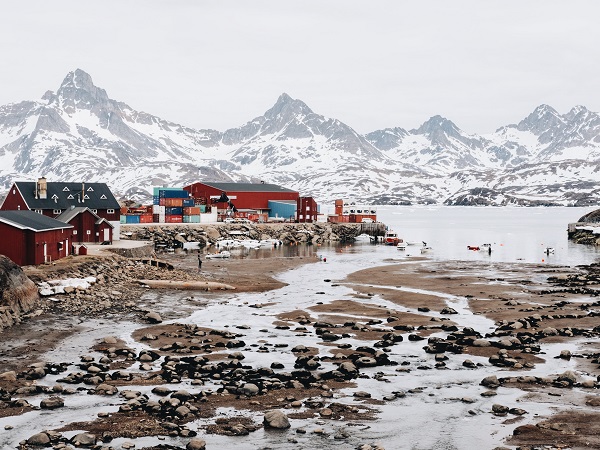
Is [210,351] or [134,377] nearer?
[134,377]

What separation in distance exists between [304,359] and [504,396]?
1004 centimetres

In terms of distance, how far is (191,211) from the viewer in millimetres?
138250

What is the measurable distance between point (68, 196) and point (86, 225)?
1233 cm

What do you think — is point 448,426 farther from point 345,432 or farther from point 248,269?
point 248,269

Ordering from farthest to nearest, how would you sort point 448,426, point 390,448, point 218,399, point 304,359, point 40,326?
1. point 40,326
2. point 304,359
3. point 218,399
4. point 448,426
5. point 390,448

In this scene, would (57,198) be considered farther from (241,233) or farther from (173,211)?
(241,233)

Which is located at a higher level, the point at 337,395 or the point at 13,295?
the point at 13,295

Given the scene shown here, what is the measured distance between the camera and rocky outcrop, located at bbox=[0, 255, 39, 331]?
137ft

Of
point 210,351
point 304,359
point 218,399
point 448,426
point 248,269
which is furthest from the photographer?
point 248,269

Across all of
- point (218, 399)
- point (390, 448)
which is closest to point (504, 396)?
point (390, 448)

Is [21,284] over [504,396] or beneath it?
over

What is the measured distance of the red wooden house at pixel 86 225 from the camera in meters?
81.2

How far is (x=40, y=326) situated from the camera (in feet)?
137

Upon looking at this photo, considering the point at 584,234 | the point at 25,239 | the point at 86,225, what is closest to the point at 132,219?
the point at 86,225
